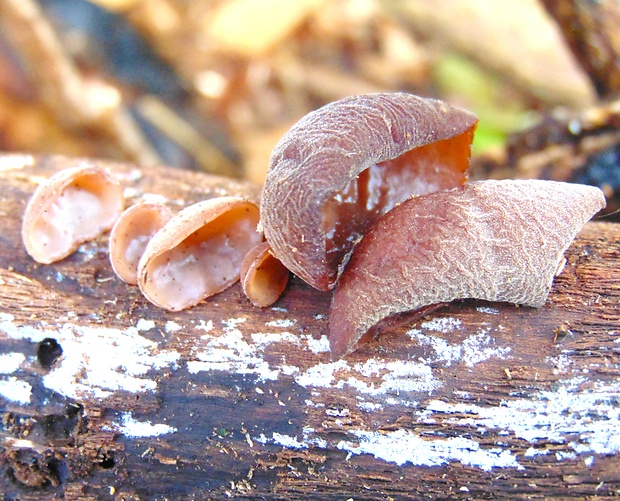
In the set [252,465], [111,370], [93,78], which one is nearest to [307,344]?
[252,465]

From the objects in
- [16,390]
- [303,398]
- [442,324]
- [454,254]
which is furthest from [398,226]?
[16,390]

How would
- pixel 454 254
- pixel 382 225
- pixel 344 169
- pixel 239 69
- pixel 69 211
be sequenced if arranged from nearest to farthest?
pixel 344 169, pixel 454 254, pixel 382 225, pixel 69 211, pixel 239 69

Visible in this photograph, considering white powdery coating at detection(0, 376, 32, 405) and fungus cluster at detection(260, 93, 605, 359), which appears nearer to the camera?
fungus cluster at detection(260, 93, 605, 359)

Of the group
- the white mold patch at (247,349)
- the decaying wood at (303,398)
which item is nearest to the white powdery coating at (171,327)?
the decaying wood at (303,398)

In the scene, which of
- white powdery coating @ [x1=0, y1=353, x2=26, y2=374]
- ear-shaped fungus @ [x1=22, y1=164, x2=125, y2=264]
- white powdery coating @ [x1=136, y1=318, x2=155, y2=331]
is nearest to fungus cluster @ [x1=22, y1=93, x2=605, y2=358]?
white powdery coating @ [x1=136, y1=318, x2=155, y2=331]

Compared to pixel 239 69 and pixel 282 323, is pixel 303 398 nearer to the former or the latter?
pixel 282 323

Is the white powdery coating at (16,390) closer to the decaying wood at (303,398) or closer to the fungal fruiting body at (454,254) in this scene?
the decaying wood at (303,398)

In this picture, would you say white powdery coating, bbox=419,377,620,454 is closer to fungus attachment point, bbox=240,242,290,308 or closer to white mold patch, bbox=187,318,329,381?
white mold patch, bbox=187,318,329,381
